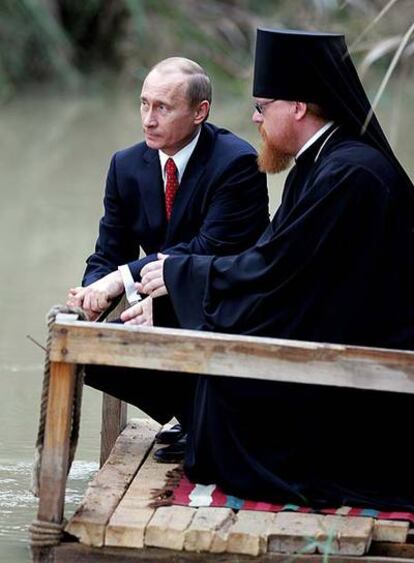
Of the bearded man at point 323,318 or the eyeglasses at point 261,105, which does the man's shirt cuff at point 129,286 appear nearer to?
the bearded man at point 323,318

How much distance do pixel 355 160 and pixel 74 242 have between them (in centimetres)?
652

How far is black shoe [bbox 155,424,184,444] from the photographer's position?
18.5 feet

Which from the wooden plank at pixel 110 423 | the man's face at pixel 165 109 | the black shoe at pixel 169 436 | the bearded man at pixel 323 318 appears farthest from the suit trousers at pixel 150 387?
the man's face at pixel 165 109

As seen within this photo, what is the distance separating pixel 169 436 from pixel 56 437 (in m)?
1.18

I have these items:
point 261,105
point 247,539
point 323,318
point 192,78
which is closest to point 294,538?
point 247,539

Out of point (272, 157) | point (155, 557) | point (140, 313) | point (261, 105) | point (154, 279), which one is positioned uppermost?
point (261, 105)

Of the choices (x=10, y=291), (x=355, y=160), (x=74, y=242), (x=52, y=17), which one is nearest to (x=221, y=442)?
(x=355, y=160)

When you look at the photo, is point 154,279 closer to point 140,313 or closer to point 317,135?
point 140,313

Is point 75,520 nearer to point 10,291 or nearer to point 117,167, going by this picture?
point 117,167

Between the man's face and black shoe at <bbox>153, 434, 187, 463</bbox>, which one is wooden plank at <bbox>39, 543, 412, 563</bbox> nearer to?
black shoe at <bbox>153, 434, 187, 463</bbox>

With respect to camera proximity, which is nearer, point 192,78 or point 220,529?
point 220,529

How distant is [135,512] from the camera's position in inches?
184

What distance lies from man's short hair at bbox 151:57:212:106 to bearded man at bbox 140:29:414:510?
2.07 feet

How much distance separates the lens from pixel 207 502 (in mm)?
4758
